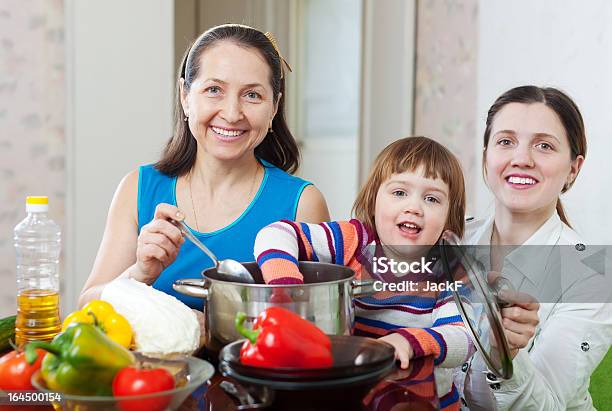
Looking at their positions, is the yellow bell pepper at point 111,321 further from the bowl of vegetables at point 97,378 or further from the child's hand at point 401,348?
the child's hand at point 401,348

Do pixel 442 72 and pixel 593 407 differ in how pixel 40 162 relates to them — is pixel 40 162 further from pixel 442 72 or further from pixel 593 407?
pixel 593 407

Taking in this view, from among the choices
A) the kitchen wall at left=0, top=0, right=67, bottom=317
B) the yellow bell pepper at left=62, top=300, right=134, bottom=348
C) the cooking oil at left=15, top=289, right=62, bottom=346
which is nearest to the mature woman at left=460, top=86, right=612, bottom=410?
the yellow bell pepper at left=62, top=300, right=134, bottom=348

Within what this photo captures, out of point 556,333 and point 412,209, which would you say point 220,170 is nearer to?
point 412,209

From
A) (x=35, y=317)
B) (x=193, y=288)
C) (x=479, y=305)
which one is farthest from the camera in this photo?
(x=35, y=317)

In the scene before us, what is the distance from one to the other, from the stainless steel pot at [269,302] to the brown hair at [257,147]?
0.74m

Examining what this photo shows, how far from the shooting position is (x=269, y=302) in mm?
969

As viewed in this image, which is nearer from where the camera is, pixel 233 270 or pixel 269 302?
pixel 269 302

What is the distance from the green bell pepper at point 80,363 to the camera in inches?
33.1

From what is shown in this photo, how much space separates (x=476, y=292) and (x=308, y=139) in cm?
463

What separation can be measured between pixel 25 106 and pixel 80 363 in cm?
256

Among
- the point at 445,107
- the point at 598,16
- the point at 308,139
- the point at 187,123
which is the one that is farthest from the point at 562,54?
the point at 308,139

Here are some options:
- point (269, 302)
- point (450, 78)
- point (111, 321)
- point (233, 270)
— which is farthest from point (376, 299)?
point (450, 78)

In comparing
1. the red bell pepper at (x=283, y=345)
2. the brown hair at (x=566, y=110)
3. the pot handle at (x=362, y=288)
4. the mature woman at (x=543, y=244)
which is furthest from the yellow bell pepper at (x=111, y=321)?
the brown hair at (x=566, y=110)

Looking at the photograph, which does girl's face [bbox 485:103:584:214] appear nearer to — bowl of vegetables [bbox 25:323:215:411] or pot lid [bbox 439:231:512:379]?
pot lid [bbox 439:231:512:379]
